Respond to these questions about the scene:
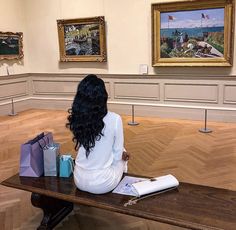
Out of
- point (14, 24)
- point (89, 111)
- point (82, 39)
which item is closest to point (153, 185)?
point (89, 111)

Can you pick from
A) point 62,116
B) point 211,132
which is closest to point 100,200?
point 211,132

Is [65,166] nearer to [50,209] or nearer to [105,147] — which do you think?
[50,209]

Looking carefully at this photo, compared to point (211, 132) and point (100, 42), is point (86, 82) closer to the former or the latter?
point (211, 132)

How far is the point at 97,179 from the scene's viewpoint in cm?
206

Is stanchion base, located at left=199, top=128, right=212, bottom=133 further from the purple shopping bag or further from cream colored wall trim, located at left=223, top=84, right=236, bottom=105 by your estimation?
the purple shopping bag

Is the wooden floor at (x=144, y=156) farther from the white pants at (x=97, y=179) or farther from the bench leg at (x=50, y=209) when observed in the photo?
the white pants at (x=97, y=179)

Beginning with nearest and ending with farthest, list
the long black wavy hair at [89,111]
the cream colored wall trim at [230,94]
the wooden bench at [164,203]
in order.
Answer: the wooden bench at [164,203], the long black wavy hair at [89,111], the cream colored wall trim at [230,94]

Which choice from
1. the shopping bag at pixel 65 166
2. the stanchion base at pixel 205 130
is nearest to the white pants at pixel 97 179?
the shopping bag at pixel 65 166

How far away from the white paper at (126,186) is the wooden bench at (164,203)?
6cm

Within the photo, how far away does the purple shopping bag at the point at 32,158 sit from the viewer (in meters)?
2.34

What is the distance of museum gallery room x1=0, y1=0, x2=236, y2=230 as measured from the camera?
2.03 m

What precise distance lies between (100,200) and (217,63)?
14.2ft

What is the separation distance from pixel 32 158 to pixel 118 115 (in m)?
0.80

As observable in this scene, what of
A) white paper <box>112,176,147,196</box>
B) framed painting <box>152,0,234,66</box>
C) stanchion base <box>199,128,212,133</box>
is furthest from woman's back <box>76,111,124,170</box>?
framed painting <box>152,0,234,66</box>
